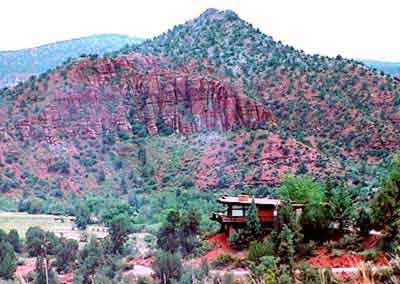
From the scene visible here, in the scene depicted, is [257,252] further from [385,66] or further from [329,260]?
[385,66]

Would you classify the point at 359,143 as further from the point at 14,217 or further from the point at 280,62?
the point at 14,217

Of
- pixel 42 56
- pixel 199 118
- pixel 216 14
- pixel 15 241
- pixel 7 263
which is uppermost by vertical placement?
pixel 216 14

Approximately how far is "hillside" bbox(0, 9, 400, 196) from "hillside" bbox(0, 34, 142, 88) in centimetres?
3176

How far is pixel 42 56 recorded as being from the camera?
10981 centimetres

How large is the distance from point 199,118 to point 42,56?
54089 mm

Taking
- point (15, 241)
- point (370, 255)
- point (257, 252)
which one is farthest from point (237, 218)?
point (15, 241)

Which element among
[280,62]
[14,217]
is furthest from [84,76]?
[14,217]

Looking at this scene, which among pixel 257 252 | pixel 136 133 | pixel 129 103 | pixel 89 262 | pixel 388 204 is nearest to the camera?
pixel 388 204

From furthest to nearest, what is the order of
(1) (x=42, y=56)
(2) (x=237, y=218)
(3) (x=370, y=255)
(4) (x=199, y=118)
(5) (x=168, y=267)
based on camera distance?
1. (1) (x=42, y=56)
2. (4) (x=199, y=118)
3. (2) (x=237, y=218)
4. (5) (x=168, y=267)
5. (3) (x=370, y=255)

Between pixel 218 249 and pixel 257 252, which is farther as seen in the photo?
pixel 218 249

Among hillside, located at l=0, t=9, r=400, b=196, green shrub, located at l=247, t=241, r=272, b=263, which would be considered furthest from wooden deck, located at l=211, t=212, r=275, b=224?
hillside, located at l=0, t=9, r=400, b=196

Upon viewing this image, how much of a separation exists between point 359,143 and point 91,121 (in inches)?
910

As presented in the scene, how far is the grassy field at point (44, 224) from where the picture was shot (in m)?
40.4

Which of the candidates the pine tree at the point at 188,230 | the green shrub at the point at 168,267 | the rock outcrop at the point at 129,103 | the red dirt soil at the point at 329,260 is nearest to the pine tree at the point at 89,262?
the green shrub at the point at 168,267
